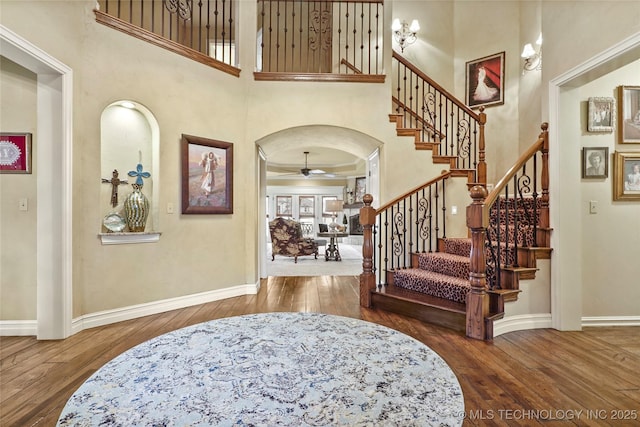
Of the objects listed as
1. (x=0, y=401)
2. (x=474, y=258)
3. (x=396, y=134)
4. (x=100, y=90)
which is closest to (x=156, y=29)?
(x=100, y=90)

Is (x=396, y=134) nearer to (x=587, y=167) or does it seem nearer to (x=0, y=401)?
(x=587, y=167)

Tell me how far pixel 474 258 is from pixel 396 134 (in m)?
2.27

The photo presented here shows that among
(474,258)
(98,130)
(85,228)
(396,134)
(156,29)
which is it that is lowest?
(474,258)

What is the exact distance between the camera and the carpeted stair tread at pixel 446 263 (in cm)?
333

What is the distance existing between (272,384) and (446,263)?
2.56 meters

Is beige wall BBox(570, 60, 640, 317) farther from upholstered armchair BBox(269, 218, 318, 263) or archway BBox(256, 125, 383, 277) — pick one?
upholstered armchair BBox(269, 218, 318, 263)

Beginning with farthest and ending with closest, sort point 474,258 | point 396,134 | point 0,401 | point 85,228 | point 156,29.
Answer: point 156,29, point 396,134, point 85,228, point 474,258, point 0,401

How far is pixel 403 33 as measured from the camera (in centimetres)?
558

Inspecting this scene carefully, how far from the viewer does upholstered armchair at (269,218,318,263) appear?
6.91m

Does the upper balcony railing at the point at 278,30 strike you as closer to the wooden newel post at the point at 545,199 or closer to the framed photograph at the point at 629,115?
the wooden newel post at the point at 545,199

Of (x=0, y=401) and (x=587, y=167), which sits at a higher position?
(x=587, y=167)

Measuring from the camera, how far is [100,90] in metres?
3.04

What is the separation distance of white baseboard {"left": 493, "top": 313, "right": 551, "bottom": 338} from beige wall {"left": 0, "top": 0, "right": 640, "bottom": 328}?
2.37 feet

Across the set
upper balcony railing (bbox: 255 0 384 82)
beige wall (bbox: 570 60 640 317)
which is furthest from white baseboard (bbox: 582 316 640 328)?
upper balcony railing (bbox: 255 0 384 82)
